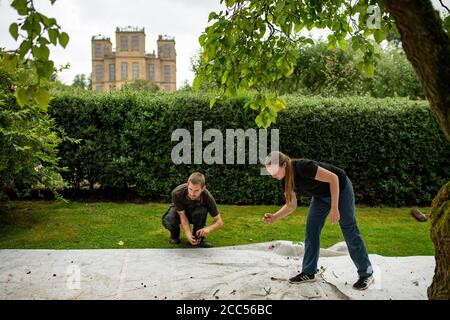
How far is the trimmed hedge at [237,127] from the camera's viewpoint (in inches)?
361

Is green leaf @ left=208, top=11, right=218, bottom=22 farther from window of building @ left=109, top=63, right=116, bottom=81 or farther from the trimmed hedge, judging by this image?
window of building @ left=109, top=63, right=116, bottom=81

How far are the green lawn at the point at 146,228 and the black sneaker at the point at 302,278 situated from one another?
6.09ft

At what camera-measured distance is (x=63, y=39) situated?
8.14 feet

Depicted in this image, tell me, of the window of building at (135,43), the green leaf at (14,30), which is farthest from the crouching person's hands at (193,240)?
the window of building at (135,43)

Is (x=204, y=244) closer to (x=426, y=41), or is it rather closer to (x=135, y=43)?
(x=426, y=41)

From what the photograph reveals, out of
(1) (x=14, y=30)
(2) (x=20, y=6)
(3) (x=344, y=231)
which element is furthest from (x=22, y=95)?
(3) (x=344, y=231)

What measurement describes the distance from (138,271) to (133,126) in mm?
4799

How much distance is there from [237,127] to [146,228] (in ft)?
9.68

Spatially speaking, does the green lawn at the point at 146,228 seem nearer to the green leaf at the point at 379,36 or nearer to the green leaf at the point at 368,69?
the green leaf at the point at 368,69

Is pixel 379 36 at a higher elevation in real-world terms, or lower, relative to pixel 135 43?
lower
